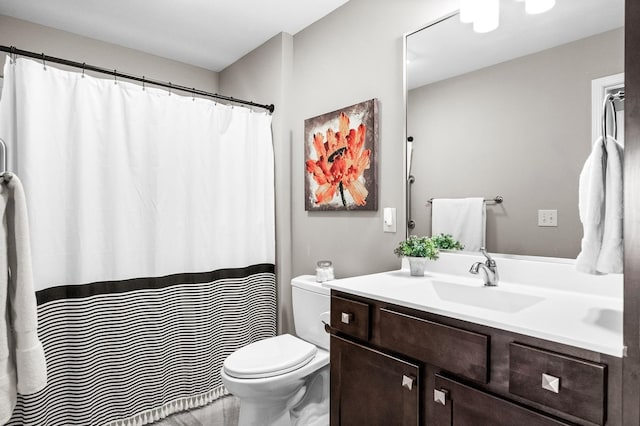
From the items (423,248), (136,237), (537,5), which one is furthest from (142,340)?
(537,5)

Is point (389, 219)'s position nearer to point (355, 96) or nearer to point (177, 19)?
point (355, 96)

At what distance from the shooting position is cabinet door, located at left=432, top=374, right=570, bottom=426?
944 mm

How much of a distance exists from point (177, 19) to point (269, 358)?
2160 mm

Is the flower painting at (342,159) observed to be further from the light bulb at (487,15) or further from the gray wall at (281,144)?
the light bulb at (487,15)

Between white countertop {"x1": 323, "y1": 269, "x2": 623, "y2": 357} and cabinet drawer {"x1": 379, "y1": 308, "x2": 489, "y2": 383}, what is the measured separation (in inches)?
1.8

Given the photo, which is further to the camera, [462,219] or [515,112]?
[462,219]

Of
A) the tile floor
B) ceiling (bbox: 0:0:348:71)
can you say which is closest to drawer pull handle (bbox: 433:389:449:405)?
the tile floor

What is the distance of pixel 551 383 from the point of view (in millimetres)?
892

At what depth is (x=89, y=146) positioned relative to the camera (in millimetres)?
1890

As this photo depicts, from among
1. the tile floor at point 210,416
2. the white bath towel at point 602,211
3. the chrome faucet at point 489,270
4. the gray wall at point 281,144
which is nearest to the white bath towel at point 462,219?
the chrome faucet at point 489,270

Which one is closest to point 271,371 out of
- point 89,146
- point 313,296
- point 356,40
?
point 313,296

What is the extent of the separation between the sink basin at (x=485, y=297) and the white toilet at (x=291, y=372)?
27.0 inches

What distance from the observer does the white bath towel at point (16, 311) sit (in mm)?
1205

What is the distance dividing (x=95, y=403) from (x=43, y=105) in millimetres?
1508
